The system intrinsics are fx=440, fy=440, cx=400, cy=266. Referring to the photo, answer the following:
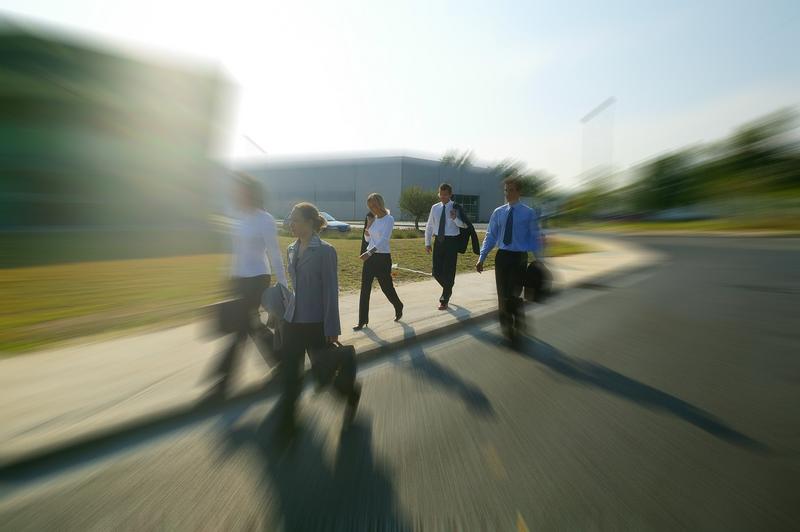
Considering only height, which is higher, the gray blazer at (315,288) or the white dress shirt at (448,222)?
the white dress shirt at (448,222)

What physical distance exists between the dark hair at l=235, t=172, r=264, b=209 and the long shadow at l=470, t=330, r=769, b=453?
10.6ft

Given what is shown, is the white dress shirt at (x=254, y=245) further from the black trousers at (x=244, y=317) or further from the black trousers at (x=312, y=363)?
the black trousers at (x=312, y=363)

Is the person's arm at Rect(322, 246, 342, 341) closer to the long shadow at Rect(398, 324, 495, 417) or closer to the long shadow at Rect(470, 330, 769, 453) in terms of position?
the long shadow at Rect(398, 324, 495, 417)

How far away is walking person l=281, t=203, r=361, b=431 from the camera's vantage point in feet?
10.1

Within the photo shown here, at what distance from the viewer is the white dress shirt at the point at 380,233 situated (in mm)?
5855

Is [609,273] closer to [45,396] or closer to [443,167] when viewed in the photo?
[45,396]

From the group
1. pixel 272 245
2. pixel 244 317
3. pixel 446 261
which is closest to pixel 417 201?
pixel 446 261

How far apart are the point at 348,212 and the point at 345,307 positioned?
200 ft

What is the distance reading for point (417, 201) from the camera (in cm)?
4278

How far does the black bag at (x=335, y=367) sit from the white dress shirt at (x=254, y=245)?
99 cm

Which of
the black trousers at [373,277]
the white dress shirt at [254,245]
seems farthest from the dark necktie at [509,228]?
the white dress shirt at [254,245]

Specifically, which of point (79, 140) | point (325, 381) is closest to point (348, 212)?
point (79, 140)

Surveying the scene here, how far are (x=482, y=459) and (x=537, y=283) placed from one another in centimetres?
283

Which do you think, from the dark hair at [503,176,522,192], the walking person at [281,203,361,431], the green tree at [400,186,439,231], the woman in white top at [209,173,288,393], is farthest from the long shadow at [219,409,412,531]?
the green tree at [400,186,439,231]
